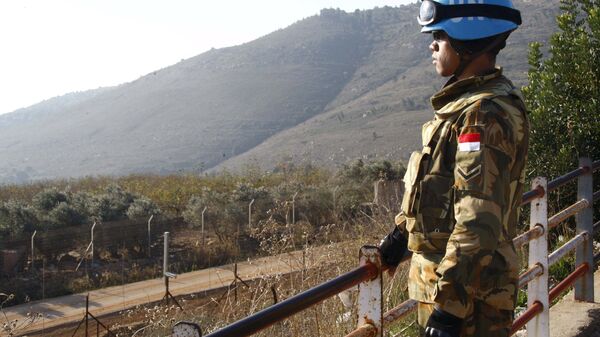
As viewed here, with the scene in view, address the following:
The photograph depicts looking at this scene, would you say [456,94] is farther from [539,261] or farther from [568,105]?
[568,105]

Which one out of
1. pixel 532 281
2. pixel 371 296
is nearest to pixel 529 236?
pixel 532 281

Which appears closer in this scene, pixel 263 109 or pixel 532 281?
pixel 532 281

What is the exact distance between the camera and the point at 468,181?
237cm

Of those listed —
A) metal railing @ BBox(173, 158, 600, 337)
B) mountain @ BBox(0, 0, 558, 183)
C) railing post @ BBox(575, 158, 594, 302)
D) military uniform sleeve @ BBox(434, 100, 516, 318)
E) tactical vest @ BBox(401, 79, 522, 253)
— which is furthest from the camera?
mountain @ BBox(0, 0, 558, 183)

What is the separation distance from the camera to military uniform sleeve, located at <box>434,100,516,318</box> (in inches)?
91.7

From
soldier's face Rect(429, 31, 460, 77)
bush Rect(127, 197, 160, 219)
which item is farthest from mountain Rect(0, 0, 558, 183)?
soldier's face Rect(429, 31, 460, 77)

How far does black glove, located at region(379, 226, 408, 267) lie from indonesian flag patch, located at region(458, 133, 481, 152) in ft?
2.09

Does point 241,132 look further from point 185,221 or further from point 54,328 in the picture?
point 54,328

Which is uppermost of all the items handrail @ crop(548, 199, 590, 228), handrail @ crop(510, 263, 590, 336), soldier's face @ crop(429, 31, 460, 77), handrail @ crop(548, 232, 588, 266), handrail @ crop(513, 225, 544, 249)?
soldier's face @ crop(429, 31, 460, 77)

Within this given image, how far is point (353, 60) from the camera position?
15650 centimetres

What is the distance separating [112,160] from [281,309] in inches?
4726

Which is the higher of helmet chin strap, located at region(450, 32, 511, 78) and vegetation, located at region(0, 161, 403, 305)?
helmet chin strap, located at region(450, 32, 511, 78)

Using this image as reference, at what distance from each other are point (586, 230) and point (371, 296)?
345cm

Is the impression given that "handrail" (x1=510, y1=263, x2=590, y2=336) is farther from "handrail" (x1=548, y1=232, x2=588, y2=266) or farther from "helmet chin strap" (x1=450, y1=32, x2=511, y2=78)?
"helmet chin strap" (x1=450, y1=32, x2=511, y2=78)
